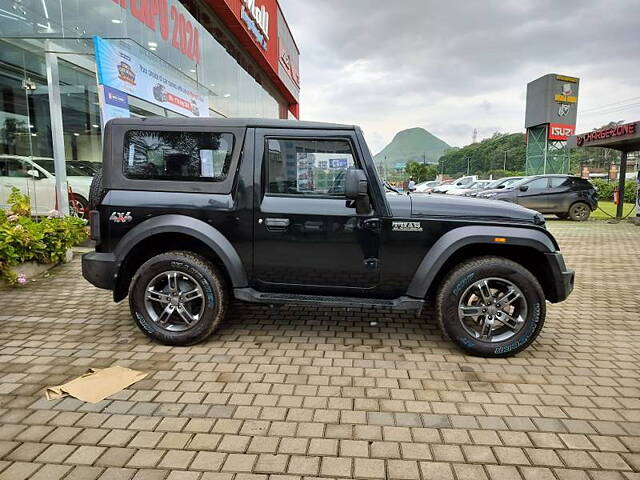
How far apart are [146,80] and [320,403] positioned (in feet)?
27.2

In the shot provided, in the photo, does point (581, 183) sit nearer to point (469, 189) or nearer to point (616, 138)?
point (616, 138)

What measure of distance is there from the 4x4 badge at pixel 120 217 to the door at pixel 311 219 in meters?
1.12

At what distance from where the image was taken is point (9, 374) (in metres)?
3.11

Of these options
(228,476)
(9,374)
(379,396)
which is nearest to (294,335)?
(379,396)

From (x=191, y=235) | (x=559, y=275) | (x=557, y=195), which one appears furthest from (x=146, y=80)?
(x=557, y=195)

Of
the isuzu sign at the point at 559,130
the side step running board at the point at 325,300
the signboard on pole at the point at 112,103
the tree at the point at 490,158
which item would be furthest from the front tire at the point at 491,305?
the tree at the point at 490,158

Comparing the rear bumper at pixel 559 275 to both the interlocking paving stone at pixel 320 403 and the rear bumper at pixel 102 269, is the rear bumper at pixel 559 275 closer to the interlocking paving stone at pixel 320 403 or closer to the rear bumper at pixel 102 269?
the interlocking paving stone at pixel 320 403

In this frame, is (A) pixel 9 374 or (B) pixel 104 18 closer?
(A) pixel 9 374

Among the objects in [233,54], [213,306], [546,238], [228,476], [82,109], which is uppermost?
[233,54]

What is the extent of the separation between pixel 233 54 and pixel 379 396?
716 inches

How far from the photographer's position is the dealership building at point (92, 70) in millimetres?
7773

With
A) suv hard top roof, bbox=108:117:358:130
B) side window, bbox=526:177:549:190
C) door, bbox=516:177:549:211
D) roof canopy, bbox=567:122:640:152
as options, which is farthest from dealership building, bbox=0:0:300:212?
roof canopy, bbox=567:122:640:152

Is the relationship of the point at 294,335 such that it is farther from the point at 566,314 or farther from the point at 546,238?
the point at 566,314

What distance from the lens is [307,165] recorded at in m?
3.52
